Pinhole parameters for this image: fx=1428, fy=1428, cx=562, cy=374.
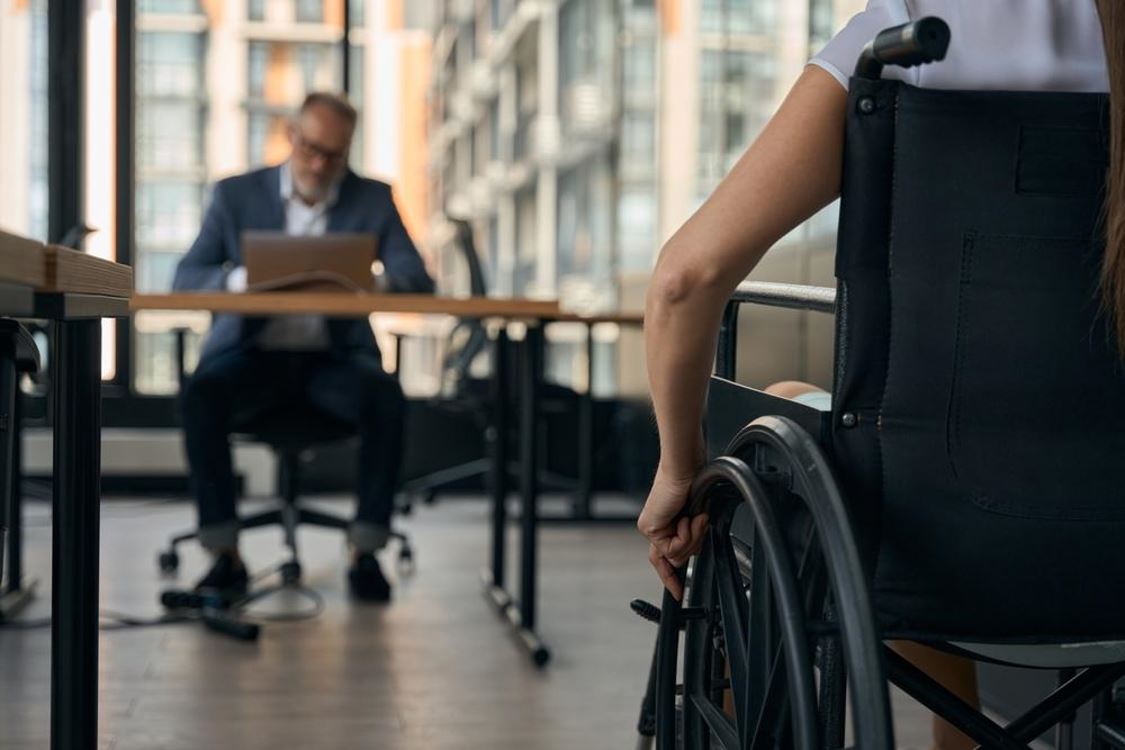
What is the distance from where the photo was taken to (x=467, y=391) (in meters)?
5.12

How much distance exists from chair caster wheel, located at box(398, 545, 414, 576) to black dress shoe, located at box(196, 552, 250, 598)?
552 millimetres

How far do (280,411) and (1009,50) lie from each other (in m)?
2.69

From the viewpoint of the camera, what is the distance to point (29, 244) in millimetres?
1066

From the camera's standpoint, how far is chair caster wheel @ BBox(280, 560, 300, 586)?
3.56 metres

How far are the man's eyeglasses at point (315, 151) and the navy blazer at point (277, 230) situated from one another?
11 cm

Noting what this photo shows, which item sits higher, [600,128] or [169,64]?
[169,64]

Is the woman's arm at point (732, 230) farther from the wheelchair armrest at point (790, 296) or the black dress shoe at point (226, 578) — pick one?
the black dress shoe at point (226, 578)

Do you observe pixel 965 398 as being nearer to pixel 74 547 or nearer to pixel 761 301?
pixel 761 301

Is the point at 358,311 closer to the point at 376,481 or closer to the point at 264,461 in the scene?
the point at 376,481

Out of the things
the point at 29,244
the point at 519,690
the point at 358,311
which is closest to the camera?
the point at 29,244

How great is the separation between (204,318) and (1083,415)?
5.23m

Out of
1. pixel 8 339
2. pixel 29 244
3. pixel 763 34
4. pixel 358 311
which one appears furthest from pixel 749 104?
pixel 29 244

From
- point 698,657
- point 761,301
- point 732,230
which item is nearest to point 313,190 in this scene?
point 761,301

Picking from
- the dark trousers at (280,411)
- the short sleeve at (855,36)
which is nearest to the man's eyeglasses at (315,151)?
the dark trousers at (280,411)
